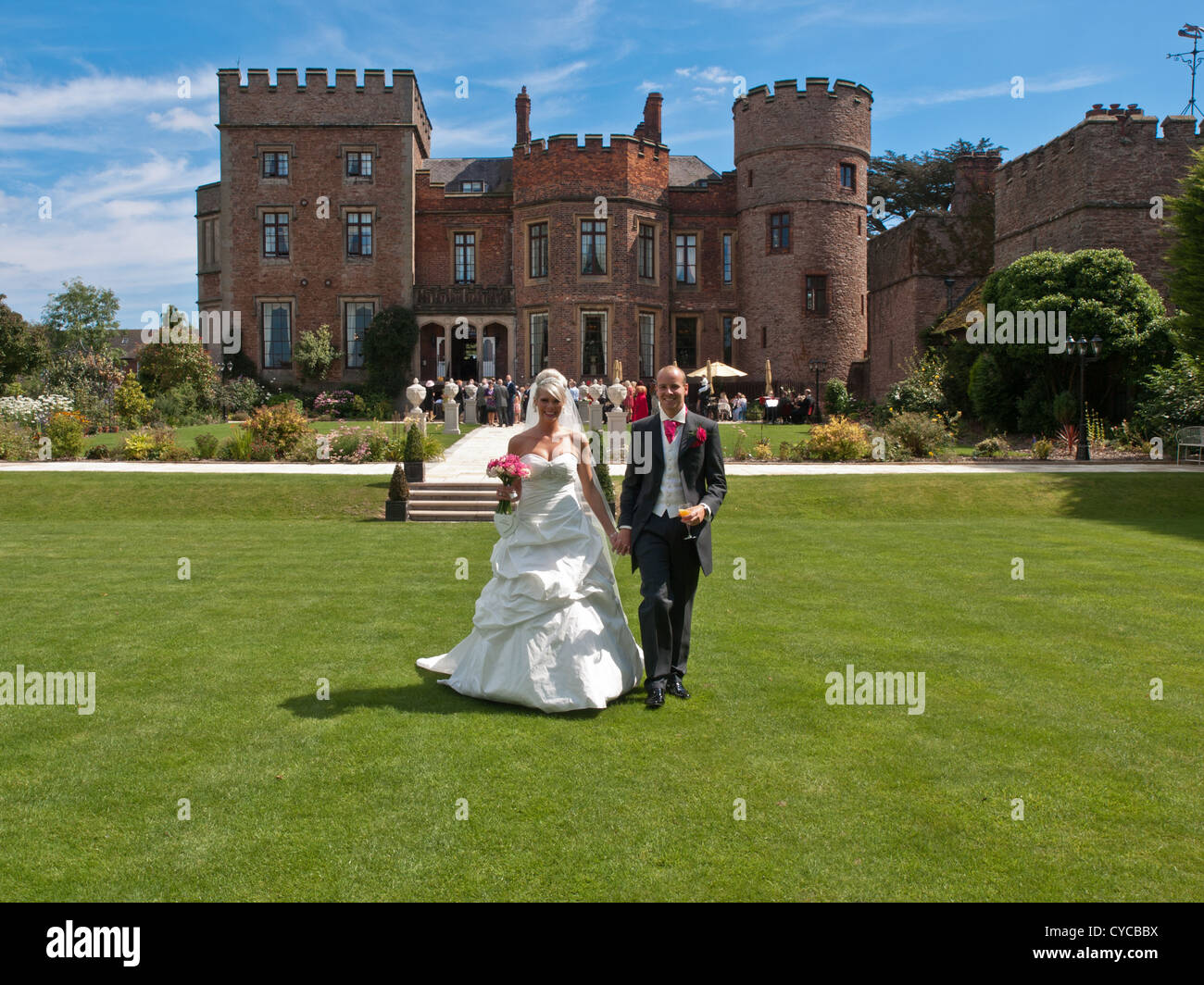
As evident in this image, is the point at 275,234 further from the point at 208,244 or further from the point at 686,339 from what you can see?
the point at 686,339

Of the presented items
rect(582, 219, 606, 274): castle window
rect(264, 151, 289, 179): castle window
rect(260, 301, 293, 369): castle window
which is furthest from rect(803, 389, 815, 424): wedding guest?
rect(264, 151, 289, 179): castle window

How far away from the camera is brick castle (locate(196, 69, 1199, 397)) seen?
40.0 m

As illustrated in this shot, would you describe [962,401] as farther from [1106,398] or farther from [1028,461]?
[1028,461]

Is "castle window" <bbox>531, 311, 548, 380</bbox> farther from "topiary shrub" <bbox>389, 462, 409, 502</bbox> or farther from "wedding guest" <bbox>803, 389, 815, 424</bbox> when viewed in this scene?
"topiary shrub" <bbox>389, 462, 409, 502</bbox>

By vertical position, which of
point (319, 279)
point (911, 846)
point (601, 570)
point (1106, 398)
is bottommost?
point (911, 846)

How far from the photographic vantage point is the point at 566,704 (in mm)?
6195

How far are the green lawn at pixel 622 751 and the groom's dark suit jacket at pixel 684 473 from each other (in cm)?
116

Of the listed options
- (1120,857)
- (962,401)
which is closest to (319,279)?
(962,401)

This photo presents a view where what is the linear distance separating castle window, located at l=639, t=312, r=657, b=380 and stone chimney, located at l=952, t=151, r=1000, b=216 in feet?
42.8

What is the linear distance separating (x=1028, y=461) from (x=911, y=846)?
20.4 m

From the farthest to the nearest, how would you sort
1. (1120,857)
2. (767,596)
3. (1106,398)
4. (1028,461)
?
(1106,398) < (1028,461) < (767,596) < (1120,857)

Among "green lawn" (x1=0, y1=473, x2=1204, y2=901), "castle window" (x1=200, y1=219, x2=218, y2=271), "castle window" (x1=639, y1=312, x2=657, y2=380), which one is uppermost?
"castle window" (x1=200, y1=219, x2=218, y2=271)

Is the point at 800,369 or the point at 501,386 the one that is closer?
the point at 501,386

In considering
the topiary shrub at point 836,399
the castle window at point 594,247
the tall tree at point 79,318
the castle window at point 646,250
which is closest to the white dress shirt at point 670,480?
the topiary shrub at point 836,399
